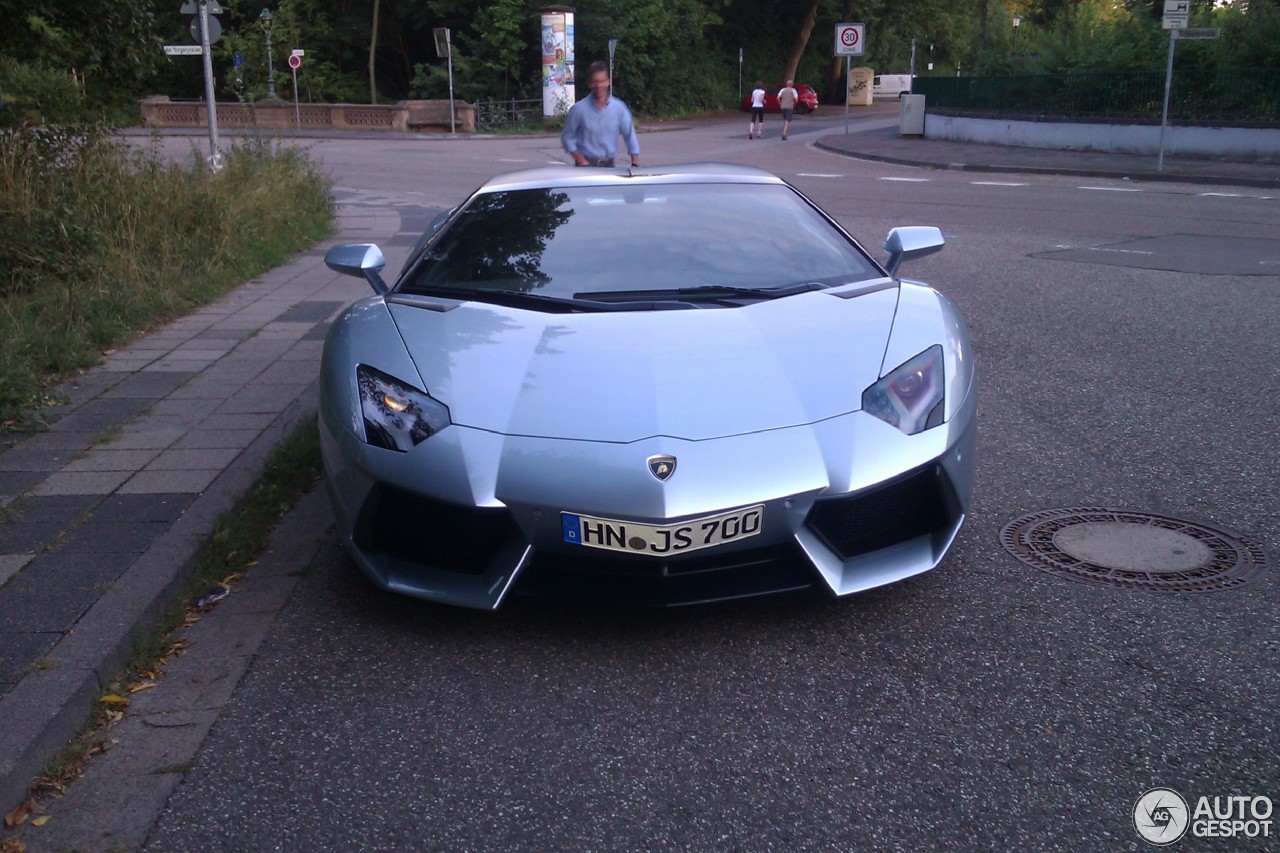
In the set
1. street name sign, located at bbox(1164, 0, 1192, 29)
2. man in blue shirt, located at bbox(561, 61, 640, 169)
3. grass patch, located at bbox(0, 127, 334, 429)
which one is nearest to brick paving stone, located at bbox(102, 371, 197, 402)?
grass patch, located at bbox(0, 127, 334, 429)

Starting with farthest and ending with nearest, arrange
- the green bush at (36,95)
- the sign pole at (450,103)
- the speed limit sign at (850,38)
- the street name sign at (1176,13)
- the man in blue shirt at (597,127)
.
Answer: the sign pole at (450,103)
the speed limit sign at (850,38)
the street name sign at (1176,13)
the man in blue shirt at (597,127)
the green bush at (36,95)

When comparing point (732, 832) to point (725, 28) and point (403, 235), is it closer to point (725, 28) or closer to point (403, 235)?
point (403, 235)

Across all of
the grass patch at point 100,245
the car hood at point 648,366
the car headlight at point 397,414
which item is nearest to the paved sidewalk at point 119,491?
the grass patch at point 100,245

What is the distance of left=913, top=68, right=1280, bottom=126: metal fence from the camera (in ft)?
80.0

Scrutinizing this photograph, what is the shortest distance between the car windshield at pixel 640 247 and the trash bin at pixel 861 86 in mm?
63101

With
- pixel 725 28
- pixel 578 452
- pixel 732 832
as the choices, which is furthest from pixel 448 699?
pixel 725 28

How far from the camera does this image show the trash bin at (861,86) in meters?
65.6

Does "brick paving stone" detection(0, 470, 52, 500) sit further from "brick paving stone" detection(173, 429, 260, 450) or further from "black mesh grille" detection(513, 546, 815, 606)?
"black mesh grille" detection(513, 546, 815, 606)

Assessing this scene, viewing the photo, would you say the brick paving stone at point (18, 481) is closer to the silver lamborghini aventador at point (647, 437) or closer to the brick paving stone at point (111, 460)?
the brick paving stone at point (111, 460)

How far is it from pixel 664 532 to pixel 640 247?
172cm

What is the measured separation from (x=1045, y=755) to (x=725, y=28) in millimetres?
61429

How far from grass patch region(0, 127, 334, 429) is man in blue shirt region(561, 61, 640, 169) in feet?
10.2

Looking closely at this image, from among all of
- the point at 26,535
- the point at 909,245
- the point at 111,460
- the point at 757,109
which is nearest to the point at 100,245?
the point at 111,460

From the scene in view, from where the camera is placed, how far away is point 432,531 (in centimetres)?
372
